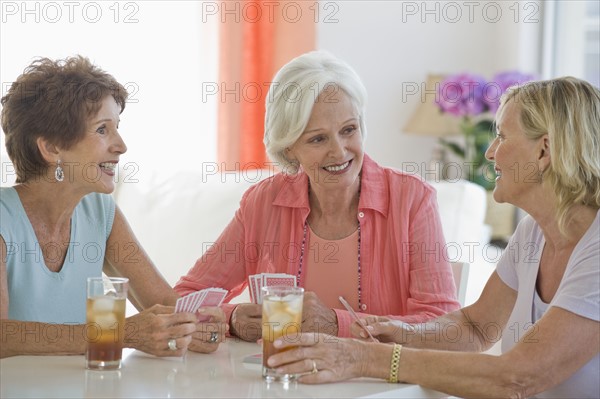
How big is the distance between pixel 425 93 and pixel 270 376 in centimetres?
335

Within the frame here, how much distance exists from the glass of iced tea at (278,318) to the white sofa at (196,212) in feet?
5.40

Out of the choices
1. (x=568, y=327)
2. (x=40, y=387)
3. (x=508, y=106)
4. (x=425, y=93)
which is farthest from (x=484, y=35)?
(x=40, y=387)

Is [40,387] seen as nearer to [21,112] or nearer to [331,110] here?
[21,112]

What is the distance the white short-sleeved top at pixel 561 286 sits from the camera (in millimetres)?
1655

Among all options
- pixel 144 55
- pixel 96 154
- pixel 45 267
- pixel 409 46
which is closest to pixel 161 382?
pixel 45 267

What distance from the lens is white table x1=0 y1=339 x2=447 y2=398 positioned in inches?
59.2

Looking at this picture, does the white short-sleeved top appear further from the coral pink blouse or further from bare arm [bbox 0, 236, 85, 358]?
bare arm [bbox 0, 236, 85, 358]

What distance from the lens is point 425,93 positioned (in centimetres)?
475

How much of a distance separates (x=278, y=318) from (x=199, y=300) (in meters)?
0.27

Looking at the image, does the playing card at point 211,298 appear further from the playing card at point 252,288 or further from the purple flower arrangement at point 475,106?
the purple flower arrangement at point 475,106

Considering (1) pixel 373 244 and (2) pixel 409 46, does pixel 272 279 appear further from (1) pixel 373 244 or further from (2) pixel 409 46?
(2) pixel 409 46

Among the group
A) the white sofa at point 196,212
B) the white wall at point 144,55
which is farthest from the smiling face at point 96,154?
the white wall at point 144,55

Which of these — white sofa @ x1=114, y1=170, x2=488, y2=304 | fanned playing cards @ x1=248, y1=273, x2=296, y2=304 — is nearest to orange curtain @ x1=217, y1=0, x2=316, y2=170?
white sofa @ x1=114, y1=170, x2=488, y2=304

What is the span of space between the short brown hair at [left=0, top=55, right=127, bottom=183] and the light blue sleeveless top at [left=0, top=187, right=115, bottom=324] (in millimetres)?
95
